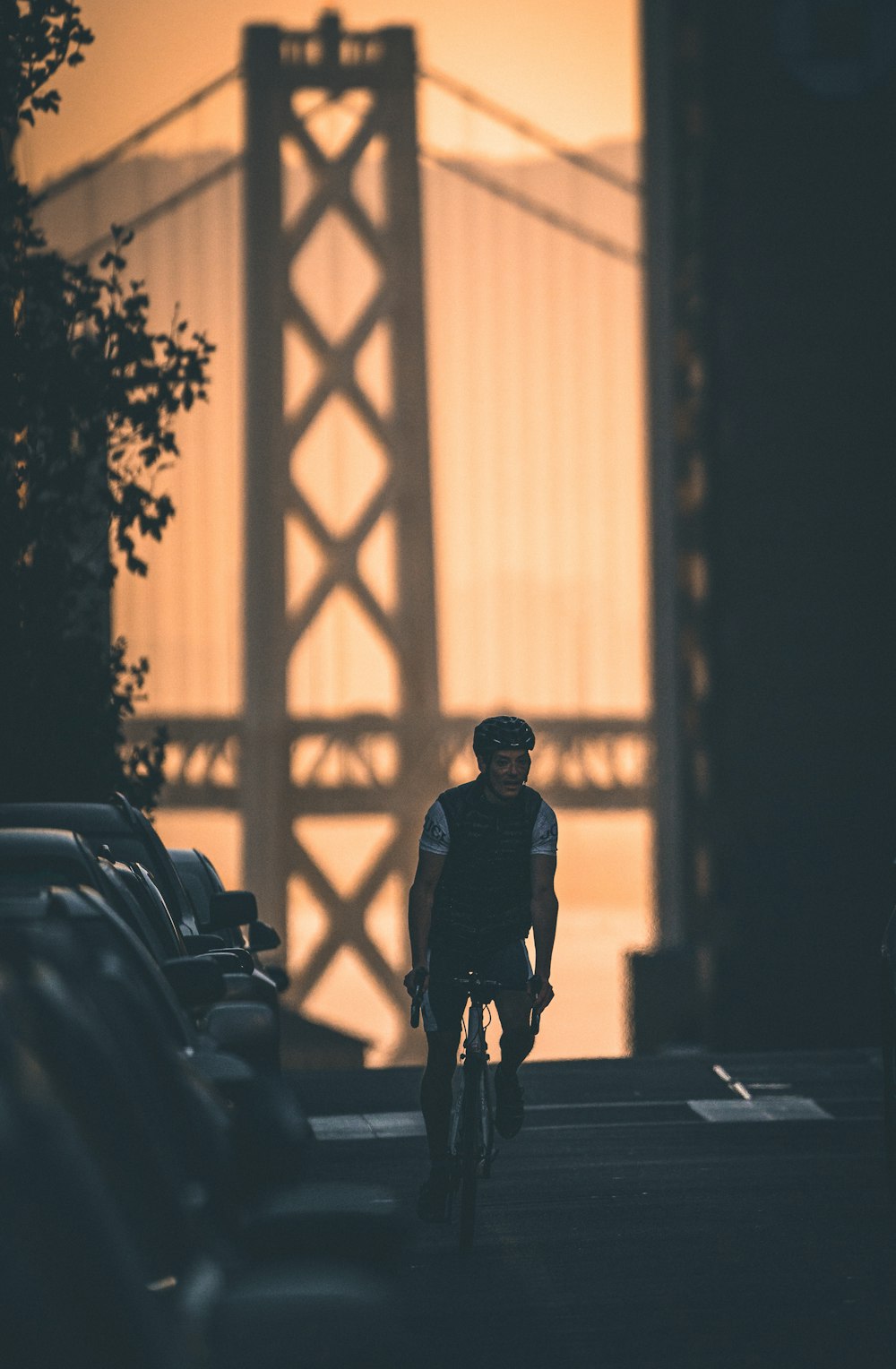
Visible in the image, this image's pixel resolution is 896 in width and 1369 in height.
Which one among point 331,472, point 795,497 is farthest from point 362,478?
point 795,497

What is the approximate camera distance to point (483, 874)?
7.63 metres

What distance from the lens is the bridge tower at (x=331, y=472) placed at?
53.7 meters

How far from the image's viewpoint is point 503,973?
7648 millimetres

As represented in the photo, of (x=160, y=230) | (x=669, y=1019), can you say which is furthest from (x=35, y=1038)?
(x=160, y=230)

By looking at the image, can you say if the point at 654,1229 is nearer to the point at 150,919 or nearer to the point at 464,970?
the point at 464,970

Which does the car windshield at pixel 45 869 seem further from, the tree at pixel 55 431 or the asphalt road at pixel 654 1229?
the tree at pixel 55 431

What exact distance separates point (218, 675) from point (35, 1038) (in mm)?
51719

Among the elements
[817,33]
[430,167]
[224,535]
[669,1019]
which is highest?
[430,167]

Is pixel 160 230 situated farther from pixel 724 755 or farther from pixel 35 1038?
pixel 35 1038

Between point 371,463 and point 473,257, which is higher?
point 473,257

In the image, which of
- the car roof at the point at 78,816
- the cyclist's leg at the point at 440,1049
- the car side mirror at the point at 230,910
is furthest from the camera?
the car side mirror at the point at 230,910

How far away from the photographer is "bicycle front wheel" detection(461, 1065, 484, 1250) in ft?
24.0

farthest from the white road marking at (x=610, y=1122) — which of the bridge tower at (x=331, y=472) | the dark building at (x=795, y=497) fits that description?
the bridge tower at (x=331, y=472)

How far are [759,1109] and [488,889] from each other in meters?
4.36
